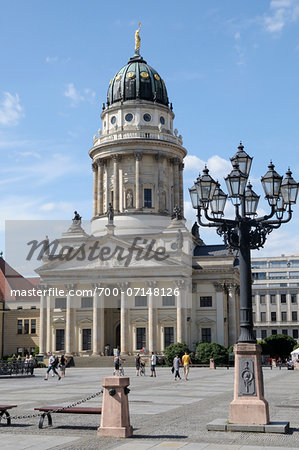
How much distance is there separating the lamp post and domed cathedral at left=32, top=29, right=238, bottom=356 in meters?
52.3

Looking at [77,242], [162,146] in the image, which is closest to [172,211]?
[162,146]

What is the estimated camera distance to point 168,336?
70.0 metres

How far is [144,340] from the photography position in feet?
231

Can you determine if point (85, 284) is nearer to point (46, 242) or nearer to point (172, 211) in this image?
point (46, 242)

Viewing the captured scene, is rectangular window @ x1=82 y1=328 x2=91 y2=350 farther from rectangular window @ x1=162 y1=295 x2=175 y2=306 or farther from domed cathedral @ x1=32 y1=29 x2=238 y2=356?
rectangular window @ x1=162 y1=295 x2=175 y2=306

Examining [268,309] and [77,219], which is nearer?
[77,219]

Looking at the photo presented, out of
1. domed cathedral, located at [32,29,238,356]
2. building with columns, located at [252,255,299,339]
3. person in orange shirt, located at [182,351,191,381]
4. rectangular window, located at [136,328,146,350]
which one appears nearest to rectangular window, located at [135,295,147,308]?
domed cathedral, located at [32,29,238,356]

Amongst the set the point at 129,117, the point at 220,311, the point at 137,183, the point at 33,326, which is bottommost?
the point at 33,326

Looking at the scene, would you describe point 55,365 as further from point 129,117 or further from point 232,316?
point 129,117

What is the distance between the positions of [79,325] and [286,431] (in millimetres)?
59443

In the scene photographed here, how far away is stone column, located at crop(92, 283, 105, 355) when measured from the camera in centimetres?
6994

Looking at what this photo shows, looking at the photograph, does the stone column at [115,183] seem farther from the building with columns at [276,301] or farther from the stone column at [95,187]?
the building with columns at [276,301]

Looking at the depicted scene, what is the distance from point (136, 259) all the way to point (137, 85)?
26555mm

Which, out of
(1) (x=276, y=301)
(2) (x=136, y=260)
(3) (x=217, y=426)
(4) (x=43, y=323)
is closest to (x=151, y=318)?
(2) (x=136, y=260)
